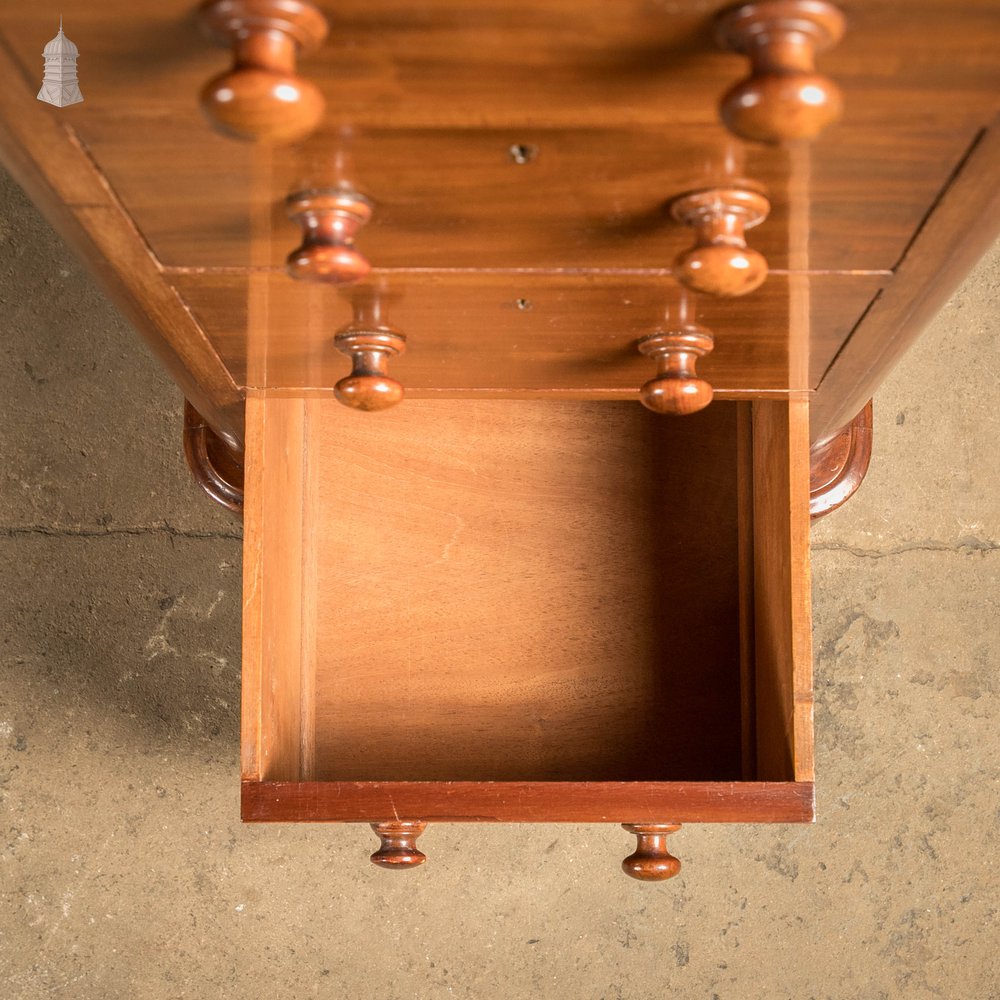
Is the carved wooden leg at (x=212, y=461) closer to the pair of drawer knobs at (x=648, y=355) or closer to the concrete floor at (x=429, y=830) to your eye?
the concrete floor at (x=429, y=830)

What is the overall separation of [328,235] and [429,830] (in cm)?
122

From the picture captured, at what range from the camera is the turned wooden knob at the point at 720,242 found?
2.21ft

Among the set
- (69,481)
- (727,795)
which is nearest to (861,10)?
(727,795)

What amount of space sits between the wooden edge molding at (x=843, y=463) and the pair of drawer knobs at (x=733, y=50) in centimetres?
102


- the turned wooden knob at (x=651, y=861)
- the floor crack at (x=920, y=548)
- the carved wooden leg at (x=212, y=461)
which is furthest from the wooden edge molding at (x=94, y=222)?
the floor crack at (x=920, y=548)

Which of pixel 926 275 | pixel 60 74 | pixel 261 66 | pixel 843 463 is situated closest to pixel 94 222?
pixel 60 74

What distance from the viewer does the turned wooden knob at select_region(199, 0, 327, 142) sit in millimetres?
529

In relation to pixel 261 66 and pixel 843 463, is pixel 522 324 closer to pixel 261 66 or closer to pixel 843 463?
pixel 261 66

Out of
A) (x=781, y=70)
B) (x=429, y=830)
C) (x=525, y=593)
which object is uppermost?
(x=781, y=70)

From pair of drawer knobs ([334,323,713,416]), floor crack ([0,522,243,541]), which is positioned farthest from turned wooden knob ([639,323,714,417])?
floor crack ([0,522,243,541])

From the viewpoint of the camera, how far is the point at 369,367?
94cm

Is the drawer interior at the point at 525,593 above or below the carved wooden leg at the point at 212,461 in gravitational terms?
below

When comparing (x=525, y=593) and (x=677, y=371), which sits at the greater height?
(x=677, y=371)

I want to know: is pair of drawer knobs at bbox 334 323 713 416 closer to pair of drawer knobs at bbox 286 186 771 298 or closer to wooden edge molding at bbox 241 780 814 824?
pair of drawer knobs at bbox 286 186 771 298
